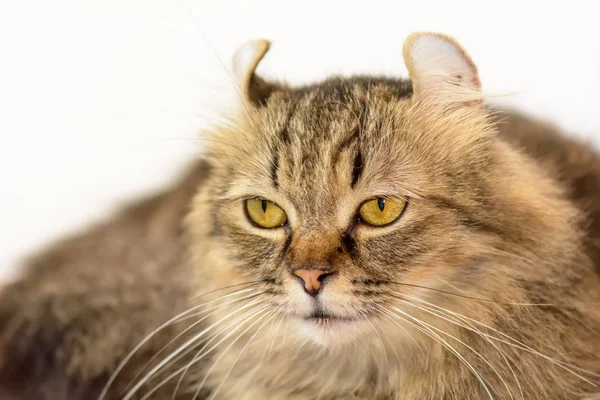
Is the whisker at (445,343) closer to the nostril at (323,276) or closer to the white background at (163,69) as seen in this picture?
the nostril at (323,276)

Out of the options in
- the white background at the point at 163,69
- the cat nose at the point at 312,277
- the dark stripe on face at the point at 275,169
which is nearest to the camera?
the cat nose at the point at 312,277

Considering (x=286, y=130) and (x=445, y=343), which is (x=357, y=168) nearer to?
(x=286, y=130)

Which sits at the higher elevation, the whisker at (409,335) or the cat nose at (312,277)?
the cat nose at (312,277)

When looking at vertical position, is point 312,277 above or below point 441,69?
below

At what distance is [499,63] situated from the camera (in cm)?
128

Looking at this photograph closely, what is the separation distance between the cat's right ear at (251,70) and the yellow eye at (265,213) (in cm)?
20

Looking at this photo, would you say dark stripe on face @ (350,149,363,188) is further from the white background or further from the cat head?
the white background

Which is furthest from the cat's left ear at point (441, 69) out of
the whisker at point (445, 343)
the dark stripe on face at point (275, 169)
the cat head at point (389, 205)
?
the whisker at point (445, 343)

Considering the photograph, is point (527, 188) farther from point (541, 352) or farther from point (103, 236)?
point (103, 236)

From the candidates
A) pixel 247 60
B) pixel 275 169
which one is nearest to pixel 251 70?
pixel 247 60

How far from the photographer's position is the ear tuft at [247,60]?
1.04 meters

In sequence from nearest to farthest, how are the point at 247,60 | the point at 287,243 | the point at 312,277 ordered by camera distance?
the point at 312,277 → the point at 287,243 → the point at 247,60

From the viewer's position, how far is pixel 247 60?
1071 millimetres

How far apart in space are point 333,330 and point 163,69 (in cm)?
93
